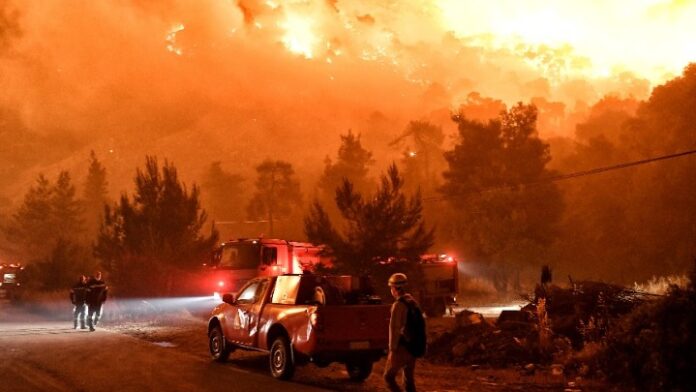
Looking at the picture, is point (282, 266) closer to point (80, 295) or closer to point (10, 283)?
point (80, 295)

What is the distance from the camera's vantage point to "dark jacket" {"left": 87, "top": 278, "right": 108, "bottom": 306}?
819 inches

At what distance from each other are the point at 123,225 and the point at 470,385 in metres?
29.5

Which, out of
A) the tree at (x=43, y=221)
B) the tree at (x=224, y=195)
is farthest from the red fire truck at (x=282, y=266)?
the tree at (x=224, y=195)

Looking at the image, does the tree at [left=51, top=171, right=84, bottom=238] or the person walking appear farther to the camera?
the tree at [left=51, top=171, right=84, bottom=238]

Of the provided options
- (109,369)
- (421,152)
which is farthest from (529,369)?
(421,152)

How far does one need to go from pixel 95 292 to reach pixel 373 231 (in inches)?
374

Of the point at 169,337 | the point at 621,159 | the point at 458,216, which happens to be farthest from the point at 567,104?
the point at 169,337

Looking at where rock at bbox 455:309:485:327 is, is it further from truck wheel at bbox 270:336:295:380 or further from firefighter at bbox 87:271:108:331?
firefighter at bbox 87:271:108:331

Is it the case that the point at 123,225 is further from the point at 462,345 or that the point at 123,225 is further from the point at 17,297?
the point at 462,345

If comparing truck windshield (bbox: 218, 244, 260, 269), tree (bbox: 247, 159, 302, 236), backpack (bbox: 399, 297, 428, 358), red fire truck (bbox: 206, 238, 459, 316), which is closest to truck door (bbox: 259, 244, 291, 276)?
red fire truck (bbox: 206, 238, 459, 316)

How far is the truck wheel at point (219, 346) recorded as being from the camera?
13.6 m

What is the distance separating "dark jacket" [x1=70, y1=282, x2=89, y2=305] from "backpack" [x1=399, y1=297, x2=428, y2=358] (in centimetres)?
1575

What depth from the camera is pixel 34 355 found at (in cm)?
1438

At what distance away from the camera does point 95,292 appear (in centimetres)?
2094
